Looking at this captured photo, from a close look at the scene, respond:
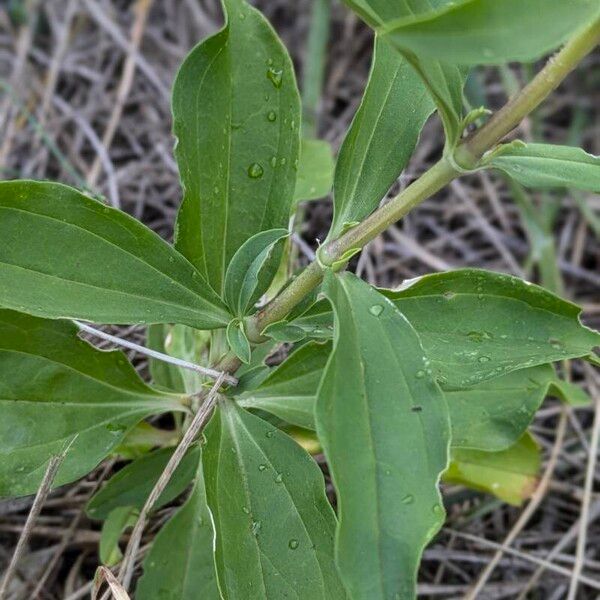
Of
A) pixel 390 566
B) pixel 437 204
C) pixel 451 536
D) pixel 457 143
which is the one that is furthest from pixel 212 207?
pixel 437 204

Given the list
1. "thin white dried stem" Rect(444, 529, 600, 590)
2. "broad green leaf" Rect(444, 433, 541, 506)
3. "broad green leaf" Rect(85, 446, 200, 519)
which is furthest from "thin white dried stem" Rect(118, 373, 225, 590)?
"thin white dried stem" Rect(444, 529, 600, 590)

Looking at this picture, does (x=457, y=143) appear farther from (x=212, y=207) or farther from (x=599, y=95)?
(x=599, y=95)

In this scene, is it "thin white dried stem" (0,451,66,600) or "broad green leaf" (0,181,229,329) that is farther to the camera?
"thin white dried stem" (0,451,66,600)

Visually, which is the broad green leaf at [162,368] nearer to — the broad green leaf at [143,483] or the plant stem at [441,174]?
the broad green leaf at [143,483]

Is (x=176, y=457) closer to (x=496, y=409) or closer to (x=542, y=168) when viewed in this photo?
(x=496, y=409)

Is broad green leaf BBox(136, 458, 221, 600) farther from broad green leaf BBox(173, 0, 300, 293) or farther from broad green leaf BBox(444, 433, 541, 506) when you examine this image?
broad green leaf BBox(444, 433, 541, 506)

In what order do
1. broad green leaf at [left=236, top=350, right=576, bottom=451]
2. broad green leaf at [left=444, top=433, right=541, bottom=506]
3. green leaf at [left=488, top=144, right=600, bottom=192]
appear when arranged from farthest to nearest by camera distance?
broad green leaf at [left=444, top=433, right=541, bottom=506] < broad green leaf at [left=236, top=350, right=576, bottom=451] < green leaf at [left=488, top=144, right=600, bottom=192]
